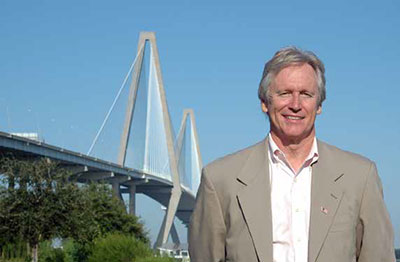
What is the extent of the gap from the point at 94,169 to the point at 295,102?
2036 inches

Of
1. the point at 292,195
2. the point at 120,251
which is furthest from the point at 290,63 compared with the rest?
A: the point at 120,251

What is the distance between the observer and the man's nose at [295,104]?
125 inches

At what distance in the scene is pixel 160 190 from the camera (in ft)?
211

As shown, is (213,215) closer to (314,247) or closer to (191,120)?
(314,247)

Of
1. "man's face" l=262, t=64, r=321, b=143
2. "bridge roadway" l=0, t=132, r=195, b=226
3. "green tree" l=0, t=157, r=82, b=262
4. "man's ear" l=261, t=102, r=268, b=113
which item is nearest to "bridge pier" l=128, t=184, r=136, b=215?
"bridge roadway" l=0, t=132, r=195, b=226

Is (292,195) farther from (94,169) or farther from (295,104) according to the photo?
(94,169)

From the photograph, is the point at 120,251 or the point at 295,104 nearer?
the point at 295,104

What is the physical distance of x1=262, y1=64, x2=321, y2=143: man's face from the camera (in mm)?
3170

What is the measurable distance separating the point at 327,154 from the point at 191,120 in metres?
75.9

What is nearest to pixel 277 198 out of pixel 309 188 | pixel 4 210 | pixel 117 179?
pixel 309 188

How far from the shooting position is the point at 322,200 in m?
3.09

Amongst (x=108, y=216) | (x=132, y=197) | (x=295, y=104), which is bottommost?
(x=295, y=104)

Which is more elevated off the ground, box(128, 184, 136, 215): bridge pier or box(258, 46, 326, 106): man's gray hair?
box(128, 184, 136, 215): bridge pier

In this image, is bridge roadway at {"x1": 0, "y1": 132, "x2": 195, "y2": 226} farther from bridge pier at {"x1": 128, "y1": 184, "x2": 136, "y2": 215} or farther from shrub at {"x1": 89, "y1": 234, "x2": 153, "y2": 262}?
shrub at {"x1": 89, "y1": 234, "x2": 153, "y2": 262}
